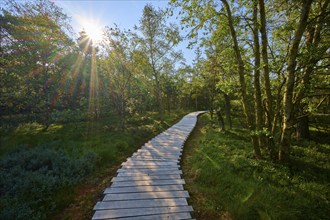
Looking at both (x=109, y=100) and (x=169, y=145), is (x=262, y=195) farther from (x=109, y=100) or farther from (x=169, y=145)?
(x=109, y=100)

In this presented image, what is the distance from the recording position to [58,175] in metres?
5.09

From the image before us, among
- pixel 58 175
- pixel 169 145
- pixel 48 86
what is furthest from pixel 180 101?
pixel 58 175

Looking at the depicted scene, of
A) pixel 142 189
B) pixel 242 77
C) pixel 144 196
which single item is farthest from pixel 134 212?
pixel 242 77

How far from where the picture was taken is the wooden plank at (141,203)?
3676 mm

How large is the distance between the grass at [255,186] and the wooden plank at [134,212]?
49cm

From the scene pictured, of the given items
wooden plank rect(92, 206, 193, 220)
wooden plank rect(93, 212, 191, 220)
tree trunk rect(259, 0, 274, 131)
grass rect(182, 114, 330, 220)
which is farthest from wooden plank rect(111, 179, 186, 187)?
tree trunk rect(259, 0, 274, 131)

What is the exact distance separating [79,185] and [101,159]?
1.75 meters

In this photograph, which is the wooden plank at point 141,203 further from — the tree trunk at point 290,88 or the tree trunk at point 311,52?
the tree trunk at point 311,52

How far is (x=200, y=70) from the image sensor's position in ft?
56.2

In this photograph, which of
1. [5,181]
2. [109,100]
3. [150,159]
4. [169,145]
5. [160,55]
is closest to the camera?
[5,181]

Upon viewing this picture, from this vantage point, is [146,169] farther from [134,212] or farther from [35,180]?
[35,180]

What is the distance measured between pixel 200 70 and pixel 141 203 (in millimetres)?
15271

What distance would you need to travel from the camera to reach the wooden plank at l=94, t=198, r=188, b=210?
3.68 m

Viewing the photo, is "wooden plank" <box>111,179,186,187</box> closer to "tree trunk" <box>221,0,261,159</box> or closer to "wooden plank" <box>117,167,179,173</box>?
"wooden plank" <box>117,167,179,173</box>
